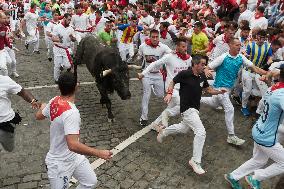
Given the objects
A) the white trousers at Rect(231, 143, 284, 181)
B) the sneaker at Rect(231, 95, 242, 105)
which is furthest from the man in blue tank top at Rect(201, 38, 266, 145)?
the sneaker at Rect(231, 95, 242, 105)

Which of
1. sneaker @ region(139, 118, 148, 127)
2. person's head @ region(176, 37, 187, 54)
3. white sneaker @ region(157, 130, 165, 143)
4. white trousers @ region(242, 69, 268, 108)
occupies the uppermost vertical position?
person's head @ region(176, 37, 187, 54)

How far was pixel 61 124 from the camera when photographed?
16.4ft

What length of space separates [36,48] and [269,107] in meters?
13.1

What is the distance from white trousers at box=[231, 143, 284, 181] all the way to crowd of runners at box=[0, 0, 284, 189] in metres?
0.02

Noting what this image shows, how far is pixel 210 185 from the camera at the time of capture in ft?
22.9

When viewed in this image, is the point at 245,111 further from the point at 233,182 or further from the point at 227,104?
the point at 233,182

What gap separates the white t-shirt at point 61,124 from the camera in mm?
4814

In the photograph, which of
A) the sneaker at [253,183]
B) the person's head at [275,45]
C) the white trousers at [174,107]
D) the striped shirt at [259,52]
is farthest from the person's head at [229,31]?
the sneaker at [253,183]

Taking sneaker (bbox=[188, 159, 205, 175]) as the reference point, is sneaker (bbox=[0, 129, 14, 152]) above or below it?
above

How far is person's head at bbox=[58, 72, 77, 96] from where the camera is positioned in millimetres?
4984

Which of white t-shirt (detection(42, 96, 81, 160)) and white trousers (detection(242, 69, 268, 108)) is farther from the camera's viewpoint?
white trousers (detection(242, 69, 268, 108))

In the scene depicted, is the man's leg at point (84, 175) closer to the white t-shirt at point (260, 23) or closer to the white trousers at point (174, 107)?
the white trousers at point (174, 107)

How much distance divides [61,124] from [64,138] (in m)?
0.23

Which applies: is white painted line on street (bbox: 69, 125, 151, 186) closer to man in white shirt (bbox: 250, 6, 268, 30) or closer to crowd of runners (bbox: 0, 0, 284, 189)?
crowd of runners (bbox: 0, 0, 284, 189)
